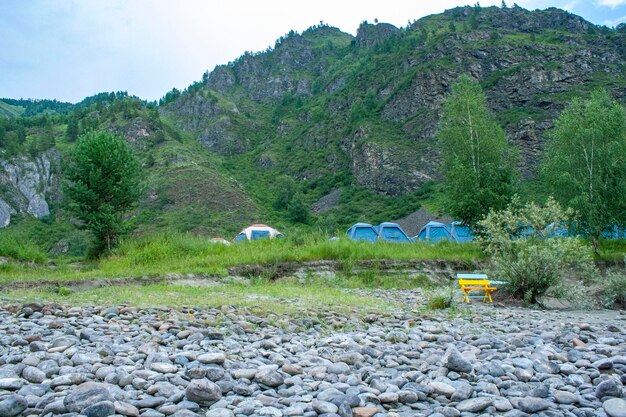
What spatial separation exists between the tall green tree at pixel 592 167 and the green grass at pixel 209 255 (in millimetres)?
8891

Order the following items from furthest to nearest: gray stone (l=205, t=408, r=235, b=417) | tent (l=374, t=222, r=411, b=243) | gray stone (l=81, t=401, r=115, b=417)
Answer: tent (l=374, t=222, r=411, b=243) < gray stone (l=205, t=408, r=235, b=417) < gray stone (l=81, t=401, r=115, b=417)

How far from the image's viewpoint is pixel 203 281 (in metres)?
13.7

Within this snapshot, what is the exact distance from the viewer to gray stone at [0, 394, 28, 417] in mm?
3230

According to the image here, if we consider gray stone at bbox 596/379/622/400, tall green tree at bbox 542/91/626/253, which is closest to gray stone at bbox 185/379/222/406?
gray stone at bbox 596/379/622/400

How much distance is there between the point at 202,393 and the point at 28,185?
10773 centimetres

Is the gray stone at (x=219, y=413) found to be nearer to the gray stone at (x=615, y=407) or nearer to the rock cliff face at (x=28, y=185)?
the gray stone at (x=615, y=407)

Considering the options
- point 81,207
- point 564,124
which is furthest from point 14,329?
point 564,124

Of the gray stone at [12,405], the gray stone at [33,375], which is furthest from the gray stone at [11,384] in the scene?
the gray stone at [12,405]

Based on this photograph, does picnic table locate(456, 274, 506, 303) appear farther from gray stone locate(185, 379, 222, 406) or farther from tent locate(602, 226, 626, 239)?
tent locate(602, 226, 626, 239)

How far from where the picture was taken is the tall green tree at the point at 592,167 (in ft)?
79.3

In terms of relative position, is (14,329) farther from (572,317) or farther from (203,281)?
(572,317)

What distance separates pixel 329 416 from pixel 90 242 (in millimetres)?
19826

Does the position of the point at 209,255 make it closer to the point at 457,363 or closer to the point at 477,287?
the point at 477,287

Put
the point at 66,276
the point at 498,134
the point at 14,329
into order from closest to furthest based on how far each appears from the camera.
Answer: the point at 14,329 < the point at 66,276 < the point at 498,134
